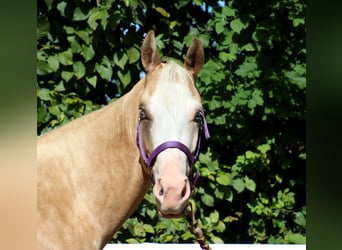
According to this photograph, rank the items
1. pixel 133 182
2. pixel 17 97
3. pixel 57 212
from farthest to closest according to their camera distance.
Result: pixel 133 182
pixel 57 212
pixel 17 97

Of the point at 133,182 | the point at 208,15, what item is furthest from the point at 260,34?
the point at 133,182

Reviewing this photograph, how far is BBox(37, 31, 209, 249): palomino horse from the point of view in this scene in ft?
4.70

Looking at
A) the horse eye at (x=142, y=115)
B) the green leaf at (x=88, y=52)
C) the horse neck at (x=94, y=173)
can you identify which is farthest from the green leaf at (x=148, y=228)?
the horse eye at (x=142, y=115)

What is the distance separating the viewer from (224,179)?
3.33 m

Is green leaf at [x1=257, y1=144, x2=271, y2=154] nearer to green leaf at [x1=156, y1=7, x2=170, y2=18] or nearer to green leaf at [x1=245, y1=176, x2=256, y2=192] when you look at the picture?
green leaf at [x1=245, y1=176, x2=256, y2=192]

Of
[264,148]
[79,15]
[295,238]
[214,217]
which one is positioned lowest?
[295,238]

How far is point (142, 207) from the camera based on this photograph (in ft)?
10.9

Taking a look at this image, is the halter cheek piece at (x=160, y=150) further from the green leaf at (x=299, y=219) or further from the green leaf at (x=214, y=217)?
the green leaf at (x=299, y=219)

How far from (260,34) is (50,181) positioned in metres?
2.14

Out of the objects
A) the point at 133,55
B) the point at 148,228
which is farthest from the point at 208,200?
the point at 133,55

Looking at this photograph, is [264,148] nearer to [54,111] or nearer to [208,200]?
[208,200]

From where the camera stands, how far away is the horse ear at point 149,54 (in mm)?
1651

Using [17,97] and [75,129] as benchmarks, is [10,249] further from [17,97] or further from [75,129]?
[75,129]

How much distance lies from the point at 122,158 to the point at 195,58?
1.31 feet
